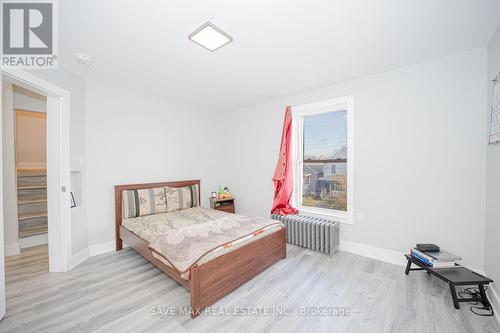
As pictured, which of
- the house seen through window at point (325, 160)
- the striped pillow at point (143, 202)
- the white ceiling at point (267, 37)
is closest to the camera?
the white ceiling at point (267, 37)

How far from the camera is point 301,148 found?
3.55 m

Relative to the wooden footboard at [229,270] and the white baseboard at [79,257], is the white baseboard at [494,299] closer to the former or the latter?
the wooden footboard at [229,270]

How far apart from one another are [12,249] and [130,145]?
2.17 meters

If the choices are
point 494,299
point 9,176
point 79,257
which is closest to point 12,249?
point 9,176

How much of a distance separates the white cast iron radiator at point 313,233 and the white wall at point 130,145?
207cm

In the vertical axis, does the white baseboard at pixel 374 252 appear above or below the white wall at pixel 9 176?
below

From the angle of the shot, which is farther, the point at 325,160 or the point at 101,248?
the point at 325,160

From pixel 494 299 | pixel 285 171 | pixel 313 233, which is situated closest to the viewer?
pixel 494 299

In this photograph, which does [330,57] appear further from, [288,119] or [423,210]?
[423,210]

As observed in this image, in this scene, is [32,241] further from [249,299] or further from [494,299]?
[494,299]

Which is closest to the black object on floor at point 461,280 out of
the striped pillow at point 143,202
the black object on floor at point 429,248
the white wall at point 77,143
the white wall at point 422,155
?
the black object on floor at point 429,248

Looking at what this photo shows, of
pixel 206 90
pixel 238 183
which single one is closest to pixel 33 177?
pixel 206 90

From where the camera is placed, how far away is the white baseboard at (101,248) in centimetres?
281

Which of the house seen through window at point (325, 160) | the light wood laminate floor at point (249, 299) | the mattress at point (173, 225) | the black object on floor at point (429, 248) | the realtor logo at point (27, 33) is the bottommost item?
the light wood laminate floor at point (249, 299)
